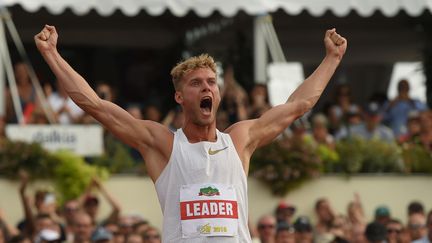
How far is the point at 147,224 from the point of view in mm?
15438

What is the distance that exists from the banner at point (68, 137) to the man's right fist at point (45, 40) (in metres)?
7.51

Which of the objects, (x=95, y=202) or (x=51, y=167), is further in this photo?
(x=51, y=167)

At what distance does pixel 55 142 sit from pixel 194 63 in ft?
25.9

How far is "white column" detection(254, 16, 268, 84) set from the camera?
19.1 meters

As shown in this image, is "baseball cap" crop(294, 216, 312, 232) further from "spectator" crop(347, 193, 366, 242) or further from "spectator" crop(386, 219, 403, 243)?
"spectator" crop(386, 219, 403, 243)

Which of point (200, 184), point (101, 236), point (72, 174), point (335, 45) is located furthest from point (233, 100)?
point (200, 184)

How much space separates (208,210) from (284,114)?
1.04 meters

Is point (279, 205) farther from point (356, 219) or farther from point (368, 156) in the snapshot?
point (368, 156)

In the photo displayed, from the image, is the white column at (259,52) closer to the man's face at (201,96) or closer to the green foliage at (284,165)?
the green foliage at (284,165)

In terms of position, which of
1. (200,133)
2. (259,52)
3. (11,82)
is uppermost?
(259,52)

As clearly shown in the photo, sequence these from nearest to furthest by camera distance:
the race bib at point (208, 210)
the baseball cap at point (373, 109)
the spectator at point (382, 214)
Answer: the race bib at point (208, 210) → the spectator at point (382, 214) → the baseball cap at point (373, 109)

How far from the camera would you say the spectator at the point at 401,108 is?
19.0m

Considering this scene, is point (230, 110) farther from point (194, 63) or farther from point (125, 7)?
point (194, 63)

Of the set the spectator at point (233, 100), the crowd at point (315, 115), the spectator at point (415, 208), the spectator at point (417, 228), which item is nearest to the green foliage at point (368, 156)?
the crowd at point (315, 115)
